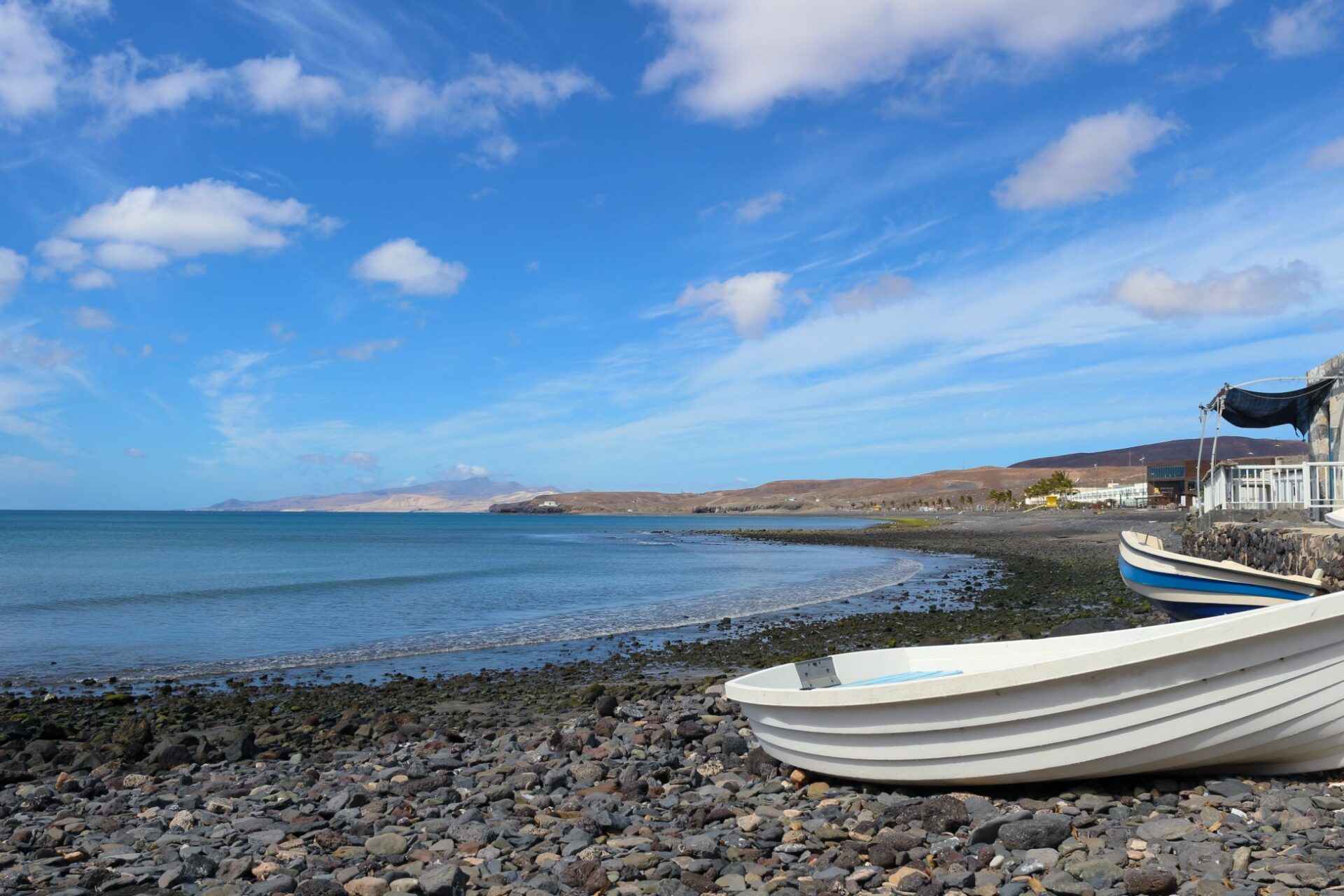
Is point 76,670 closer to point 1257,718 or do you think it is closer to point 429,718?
point 429,718

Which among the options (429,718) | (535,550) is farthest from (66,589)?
(535,550)

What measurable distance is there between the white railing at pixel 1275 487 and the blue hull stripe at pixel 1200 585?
4.85 meters

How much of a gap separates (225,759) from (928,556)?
143 feet

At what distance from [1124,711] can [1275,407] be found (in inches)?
786

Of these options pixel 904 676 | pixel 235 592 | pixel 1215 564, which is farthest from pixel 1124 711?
pixel 235 592

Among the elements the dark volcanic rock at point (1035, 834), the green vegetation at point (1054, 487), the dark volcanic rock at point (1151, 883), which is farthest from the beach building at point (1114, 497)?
the dark volcanic rock at point (1151, 883)

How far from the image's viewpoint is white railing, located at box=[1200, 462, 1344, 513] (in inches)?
709

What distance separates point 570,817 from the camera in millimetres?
7016

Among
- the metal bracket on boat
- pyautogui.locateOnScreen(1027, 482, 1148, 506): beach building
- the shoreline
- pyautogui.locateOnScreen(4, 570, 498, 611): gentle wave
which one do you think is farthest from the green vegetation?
the metal bracket on boat

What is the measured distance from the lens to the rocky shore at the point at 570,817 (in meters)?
5.51

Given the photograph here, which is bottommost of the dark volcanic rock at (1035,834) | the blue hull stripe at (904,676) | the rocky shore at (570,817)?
the rocky shore at (570,817)

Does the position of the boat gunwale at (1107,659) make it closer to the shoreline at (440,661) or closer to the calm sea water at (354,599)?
the shoreline at (440,661)

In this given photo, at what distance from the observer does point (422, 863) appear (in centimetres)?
617

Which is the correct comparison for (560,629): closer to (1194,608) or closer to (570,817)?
(1194,608)
